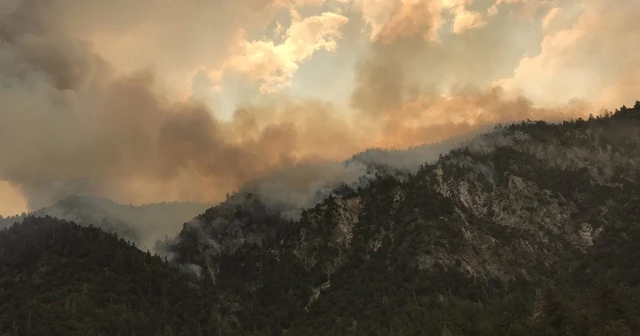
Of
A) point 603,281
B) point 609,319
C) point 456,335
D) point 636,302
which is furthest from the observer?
point 456,335

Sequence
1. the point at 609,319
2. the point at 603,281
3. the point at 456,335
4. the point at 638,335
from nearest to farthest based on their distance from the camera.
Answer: the point at 638,335
the point at 609,319
the point at 603,281
the point at 456,335

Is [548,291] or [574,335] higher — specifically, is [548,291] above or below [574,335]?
above

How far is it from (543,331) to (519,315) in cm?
4571

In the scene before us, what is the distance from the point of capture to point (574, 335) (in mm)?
151250

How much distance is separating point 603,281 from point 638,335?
2348cm

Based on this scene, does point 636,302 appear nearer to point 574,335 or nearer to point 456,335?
point 574,335

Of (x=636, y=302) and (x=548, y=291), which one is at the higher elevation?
(x=548, y=291)

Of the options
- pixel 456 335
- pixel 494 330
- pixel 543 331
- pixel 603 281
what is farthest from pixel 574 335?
pixel 456 335

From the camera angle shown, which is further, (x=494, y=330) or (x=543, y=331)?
(x=494, y=330)

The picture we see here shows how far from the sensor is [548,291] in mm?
163625

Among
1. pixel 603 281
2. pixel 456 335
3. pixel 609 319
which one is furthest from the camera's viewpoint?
pixel 456 335

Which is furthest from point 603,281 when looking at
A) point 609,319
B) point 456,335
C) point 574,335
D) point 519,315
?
point 456,335

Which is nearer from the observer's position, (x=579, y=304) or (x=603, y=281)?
(x=603, y=281)

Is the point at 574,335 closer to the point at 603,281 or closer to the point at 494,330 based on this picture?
the point at 603,281
